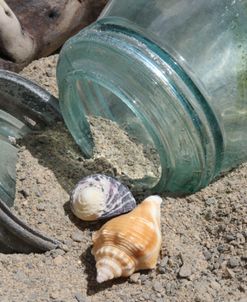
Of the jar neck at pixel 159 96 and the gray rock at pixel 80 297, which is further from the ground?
the jar neck at pixel 159 96

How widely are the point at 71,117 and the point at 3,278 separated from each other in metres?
0.46

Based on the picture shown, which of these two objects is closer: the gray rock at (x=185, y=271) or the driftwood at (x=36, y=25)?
the gray rock at (x=185, y=271)

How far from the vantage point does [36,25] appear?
7.07 ft

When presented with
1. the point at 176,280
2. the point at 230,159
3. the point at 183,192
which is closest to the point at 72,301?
the point at 176,280

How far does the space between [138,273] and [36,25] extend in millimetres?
903

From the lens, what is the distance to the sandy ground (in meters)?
1.47

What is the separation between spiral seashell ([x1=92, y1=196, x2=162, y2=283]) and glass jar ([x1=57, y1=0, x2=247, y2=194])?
152mm

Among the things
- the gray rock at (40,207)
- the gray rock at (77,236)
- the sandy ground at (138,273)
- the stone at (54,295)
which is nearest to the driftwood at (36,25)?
the sandy ground at (138,273)

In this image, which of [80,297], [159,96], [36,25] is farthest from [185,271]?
[36,25]

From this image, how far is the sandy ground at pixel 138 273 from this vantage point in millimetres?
1474

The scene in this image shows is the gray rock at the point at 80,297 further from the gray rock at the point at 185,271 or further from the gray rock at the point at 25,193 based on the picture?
the gray rock at the point at 25,193

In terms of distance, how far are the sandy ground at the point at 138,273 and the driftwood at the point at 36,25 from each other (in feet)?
1.30

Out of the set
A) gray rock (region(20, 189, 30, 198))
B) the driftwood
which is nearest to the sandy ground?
gray rock (region(20, 189, 30, 198))

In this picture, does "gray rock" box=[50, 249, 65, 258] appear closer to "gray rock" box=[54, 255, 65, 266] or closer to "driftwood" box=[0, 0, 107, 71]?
"gray rock" box=[54, 255, 65, 266]
